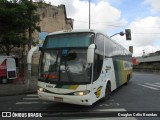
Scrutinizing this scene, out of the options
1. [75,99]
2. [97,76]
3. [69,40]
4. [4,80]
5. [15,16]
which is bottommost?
[4,80]

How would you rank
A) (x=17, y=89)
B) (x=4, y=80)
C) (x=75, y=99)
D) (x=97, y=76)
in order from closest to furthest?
(x=75, y=99)
(x=97, y=76)
(x=17, y=89)
(x=4, y=80)

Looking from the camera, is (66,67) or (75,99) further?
(66,67)

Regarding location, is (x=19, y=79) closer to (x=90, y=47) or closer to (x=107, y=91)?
(x=107, y=91)

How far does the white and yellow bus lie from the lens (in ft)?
34.4

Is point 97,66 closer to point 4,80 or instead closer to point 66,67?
point 66,67

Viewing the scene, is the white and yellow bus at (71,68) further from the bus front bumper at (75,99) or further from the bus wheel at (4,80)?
the bus wheel at (4,80)

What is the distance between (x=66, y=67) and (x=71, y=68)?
210 millimetres

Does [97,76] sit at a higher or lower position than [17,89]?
higher

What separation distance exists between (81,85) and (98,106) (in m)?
1.88

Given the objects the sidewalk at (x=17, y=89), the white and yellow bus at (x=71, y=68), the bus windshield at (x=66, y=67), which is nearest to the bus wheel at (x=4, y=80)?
the sidewalk at (x=17, y=89)

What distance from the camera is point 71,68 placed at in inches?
422

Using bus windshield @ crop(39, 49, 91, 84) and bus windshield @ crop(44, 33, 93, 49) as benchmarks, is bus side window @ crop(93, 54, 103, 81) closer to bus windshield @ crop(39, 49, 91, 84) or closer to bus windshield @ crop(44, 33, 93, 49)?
bus windshield @ crop(39, 49, 91, 84)

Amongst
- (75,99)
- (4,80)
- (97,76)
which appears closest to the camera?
(75,99)

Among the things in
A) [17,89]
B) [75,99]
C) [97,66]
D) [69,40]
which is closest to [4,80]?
[17,89]
